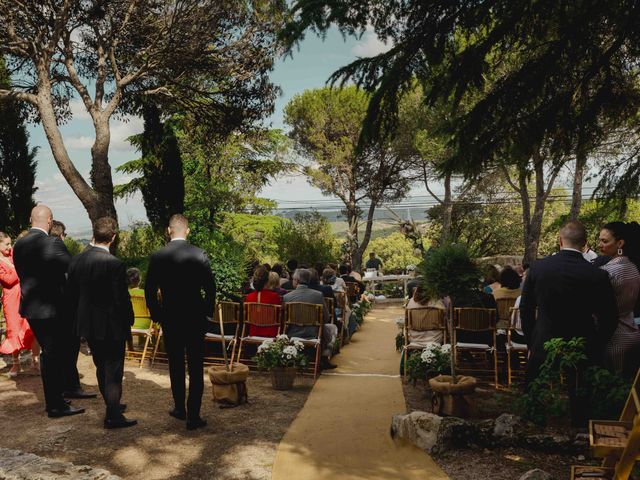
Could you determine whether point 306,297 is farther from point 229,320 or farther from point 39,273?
point 39,273

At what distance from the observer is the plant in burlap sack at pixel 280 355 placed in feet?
20.3

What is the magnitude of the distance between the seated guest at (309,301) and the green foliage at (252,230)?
46.5 ft

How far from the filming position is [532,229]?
760 inches

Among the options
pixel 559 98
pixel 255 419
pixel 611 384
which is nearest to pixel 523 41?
pixel 559 98

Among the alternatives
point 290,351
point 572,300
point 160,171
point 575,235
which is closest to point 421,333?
point 290,351

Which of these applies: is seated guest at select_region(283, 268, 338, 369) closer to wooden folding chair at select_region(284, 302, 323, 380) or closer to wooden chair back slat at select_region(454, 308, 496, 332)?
wooden folding chair at select_region(284, 302, 323, 380)

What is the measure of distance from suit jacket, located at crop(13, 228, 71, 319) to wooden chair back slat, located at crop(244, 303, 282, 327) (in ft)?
8.10

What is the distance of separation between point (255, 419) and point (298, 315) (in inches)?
78.2

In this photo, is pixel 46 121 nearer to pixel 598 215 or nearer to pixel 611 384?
pixel 611 384

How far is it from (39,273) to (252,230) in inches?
757

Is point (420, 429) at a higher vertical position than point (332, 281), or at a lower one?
lower

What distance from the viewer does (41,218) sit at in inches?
196

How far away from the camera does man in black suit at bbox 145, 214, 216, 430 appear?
4.63m

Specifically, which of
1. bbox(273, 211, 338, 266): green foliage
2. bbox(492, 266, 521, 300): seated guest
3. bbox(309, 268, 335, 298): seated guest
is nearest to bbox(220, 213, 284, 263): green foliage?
bbox(273, 211, 338, 266): green foliage
